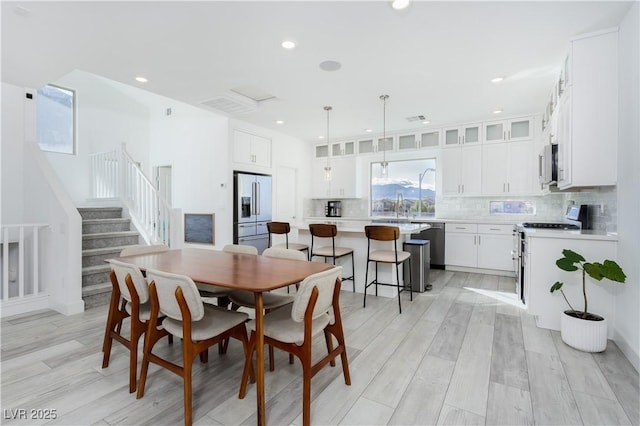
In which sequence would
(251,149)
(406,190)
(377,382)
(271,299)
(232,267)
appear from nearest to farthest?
(377,382) → (232,267) → (271,299) → (251,149) → (406,190)

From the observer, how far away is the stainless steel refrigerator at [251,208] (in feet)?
17.7

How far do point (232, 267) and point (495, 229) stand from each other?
463cm

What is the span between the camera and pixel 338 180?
7000 mm

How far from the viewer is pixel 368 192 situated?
22.9 feet

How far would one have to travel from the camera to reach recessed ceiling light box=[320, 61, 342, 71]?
3.29m

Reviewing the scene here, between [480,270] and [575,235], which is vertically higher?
[575,235]

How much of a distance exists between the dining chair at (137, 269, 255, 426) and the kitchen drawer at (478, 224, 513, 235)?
15.2 feet

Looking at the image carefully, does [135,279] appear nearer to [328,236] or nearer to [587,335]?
[328,236]

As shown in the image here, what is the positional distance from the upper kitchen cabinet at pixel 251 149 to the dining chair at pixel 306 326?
4013 mm

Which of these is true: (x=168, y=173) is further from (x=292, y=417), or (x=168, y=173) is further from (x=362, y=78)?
(x=292, y=417)

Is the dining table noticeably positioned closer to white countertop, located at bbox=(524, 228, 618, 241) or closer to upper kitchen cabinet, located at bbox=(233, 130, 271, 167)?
white countertop, located at bbox=(524, 228, 618, 241)

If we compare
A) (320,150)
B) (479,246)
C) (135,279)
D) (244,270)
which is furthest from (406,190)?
(135,279)

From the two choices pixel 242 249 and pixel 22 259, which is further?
pixel 22 259

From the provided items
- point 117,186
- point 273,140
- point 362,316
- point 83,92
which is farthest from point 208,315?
point 83,92
